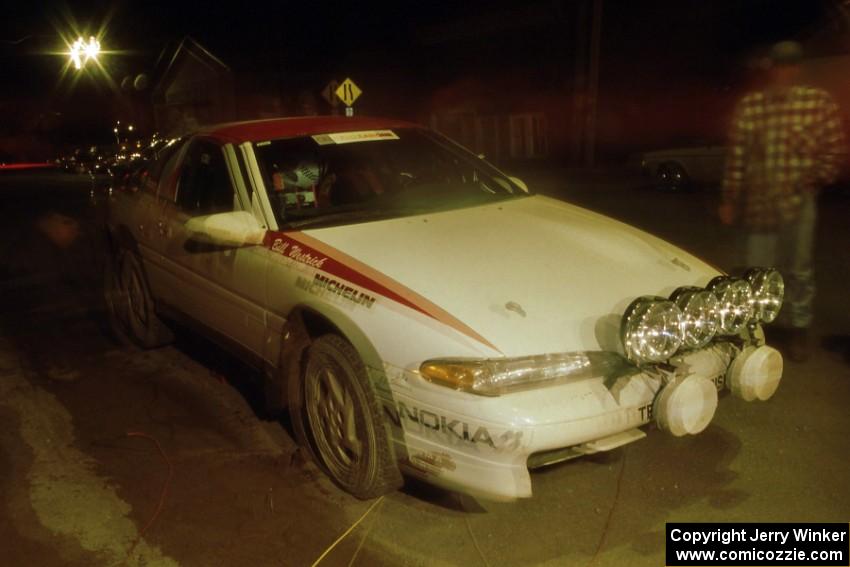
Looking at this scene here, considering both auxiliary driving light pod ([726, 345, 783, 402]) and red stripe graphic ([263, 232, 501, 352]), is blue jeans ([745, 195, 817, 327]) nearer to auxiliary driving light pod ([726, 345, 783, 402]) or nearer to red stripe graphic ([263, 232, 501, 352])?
auxiliary driving light pod ([726, 345, 783, 402])

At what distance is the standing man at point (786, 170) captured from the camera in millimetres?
4500

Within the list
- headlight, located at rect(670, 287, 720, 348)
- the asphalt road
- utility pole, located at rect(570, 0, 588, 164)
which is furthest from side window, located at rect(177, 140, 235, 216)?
utility pole, located at rect(570, 0, 588, 164)

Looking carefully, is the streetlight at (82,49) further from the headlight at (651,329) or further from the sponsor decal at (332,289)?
the headlight at (651,329)

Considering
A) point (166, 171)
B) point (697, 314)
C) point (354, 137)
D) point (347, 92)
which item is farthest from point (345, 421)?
point (347, 92)

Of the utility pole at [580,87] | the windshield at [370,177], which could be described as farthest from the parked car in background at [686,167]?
the windshield at [370,177]

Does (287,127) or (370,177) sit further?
(287,127)

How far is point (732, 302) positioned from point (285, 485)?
6.68 feet

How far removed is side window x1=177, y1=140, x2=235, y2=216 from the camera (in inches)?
164

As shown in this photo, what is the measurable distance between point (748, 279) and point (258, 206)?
222 cm

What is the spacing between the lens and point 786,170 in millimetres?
4590

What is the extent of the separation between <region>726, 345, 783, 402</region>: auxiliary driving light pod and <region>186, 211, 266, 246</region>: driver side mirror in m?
2.12

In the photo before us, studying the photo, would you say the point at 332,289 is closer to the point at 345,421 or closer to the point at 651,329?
the point at 345,421

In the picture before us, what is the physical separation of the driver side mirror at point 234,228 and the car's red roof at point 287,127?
0.63m

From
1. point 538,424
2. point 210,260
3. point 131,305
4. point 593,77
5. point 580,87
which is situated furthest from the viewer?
point 580,87
